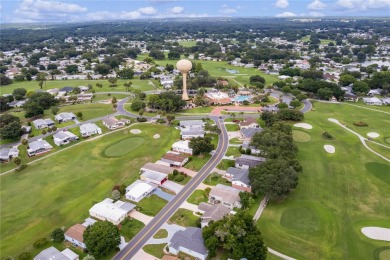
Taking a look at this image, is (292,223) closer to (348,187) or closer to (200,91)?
(348,187)

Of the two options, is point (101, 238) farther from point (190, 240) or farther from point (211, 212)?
point (211, 212)

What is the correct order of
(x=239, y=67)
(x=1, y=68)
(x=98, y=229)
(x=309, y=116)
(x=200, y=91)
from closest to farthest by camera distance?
(x=98, y=229)
(x=309, y=116)
(x=200, y=91)
(x=1, y=68)
(x=239, y=67)

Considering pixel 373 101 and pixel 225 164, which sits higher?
pixel 373 101

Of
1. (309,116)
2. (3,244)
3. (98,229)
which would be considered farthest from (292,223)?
(309,116)

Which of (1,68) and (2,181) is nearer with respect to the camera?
(2,181)

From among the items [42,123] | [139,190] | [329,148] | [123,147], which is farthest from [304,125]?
[42,123]

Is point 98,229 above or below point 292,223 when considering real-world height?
above
